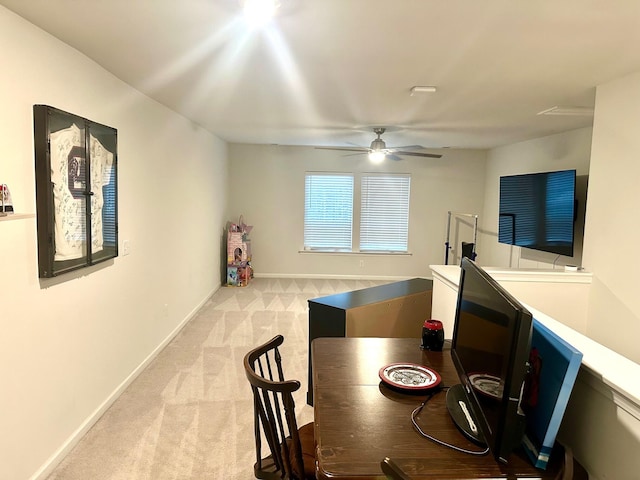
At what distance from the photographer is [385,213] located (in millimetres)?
7527

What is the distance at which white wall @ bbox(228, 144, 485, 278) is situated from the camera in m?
7.34

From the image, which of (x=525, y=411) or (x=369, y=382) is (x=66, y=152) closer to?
(x=369, y=382)

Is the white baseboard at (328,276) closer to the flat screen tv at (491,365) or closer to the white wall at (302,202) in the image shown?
the white wall at (302,202)

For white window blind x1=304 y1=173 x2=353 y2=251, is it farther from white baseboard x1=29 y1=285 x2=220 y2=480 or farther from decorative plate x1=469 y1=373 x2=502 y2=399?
decorative plate x1=469 y1=373 x2=502 y2=399

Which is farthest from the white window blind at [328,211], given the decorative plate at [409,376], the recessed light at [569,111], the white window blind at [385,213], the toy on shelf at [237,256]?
the decorative plate at [409,376]

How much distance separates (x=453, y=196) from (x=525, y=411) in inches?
260

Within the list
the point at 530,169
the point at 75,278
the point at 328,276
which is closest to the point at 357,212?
the point at 328,276

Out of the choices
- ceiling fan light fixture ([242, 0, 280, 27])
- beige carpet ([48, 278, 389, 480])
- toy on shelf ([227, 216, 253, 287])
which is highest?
ceiling fan light fixture ([242, 0, 280, 27])

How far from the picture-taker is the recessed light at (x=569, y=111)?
3.74 m

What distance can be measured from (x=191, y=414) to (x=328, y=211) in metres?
5.01

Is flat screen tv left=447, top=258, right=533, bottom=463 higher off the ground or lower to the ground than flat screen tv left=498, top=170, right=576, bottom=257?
lower

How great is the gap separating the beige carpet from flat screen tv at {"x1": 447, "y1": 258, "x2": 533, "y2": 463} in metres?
1.51

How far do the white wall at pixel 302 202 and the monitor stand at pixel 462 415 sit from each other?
6.04 metres

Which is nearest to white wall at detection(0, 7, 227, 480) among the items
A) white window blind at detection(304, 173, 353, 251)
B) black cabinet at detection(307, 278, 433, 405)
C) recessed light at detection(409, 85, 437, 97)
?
black cabinet at detection(307, 278, 433, 405)
